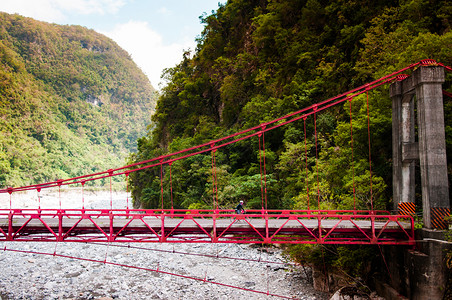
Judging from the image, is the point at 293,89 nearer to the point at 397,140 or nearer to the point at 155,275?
the point at 397,140

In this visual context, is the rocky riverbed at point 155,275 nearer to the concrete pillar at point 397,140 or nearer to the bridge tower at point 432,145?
the concrete pillar at point 397,140

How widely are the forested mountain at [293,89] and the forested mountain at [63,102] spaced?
39.2 m

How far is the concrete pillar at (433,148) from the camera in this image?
9.93 m

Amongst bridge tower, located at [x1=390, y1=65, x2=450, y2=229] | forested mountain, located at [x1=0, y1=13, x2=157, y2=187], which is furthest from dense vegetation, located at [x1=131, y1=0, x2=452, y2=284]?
forested mountain, located at [x1=0, y1=13, x2=157, y2=187]

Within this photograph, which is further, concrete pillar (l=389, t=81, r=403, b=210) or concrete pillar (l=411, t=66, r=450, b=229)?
concrete pillar (l=389, t=81, r=403, b=210)

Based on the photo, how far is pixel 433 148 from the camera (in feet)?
33.0

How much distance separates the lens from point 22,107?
226 feet

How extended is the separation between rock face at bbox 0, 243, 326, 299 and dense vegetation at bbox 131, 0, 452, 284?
2336mm

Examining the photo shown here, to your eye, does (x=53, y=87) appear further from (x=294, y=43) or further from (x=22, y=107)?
(x=294, y=43)

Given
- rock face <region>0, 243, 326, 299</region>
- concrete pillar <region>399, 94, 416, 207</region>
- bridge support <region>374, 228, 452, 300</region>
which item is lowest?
rock face <region>0, 243, 326, 299</region>

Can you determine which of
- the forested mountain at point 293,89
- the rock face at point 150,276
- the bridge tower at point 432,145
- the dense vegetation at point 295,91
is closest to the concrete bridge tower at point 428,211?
the bridge tower at point 432,145

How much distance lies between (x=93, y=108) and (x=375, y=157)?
112932 millimetres

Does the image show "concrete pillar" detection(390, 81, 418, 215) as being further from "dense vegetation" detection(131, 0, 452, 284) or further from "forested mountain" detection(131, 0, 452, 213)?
"dense vegetation" detection(131, 0, 452, 284)

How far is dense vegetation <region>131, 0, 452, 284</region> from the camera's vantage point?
13.7 metres
